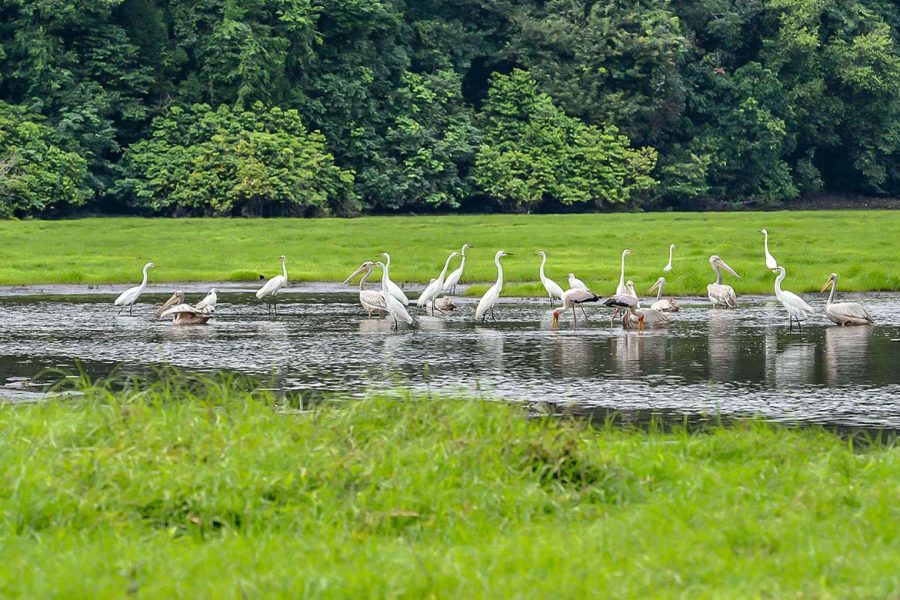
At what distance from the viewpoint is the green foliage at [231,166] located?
4169 cm

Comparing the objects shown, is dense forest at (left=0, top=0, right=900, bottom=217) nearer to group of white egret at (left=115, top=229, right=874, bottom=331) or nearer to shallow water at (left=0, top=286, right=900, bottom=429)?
group of white egret at (left=115, top=229, right=874, bottom=331)

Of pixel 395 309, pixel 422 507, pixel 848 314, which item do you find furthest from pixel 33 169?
pixel 422 507

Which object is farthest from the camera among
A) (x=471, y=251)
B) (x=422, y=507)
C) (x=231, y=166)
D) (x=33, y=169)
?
(x=231, y=166)

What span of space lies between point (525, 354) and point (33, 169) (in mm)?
27083

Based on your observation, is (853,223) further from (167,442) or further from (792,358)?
(167,442)

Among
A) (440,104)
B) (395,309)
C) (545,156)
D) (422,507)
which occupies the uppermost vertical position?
(440,104)

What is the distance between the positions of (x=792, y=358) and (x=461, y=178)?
33.6 m

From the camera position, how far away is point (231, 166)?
1656 inches

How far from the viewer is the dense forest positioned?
42125 mm

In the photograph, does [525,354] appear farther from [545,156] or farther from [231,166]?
[545,156]

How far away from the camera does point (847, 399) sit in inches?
466

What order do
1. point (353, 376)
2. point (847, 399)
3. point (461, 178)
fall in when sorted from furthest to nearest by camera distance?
point (461, 178), point (353, 376), point (847, 399)

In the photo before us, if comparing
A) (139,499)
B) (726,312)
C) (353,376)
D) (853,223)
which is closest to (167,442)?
(139,499)

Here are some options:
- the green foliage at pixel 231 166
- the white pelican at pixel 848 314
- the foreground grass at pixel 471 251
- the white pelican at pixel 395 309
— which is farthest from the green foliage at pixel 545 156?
the white pelican at pixel 848 314
